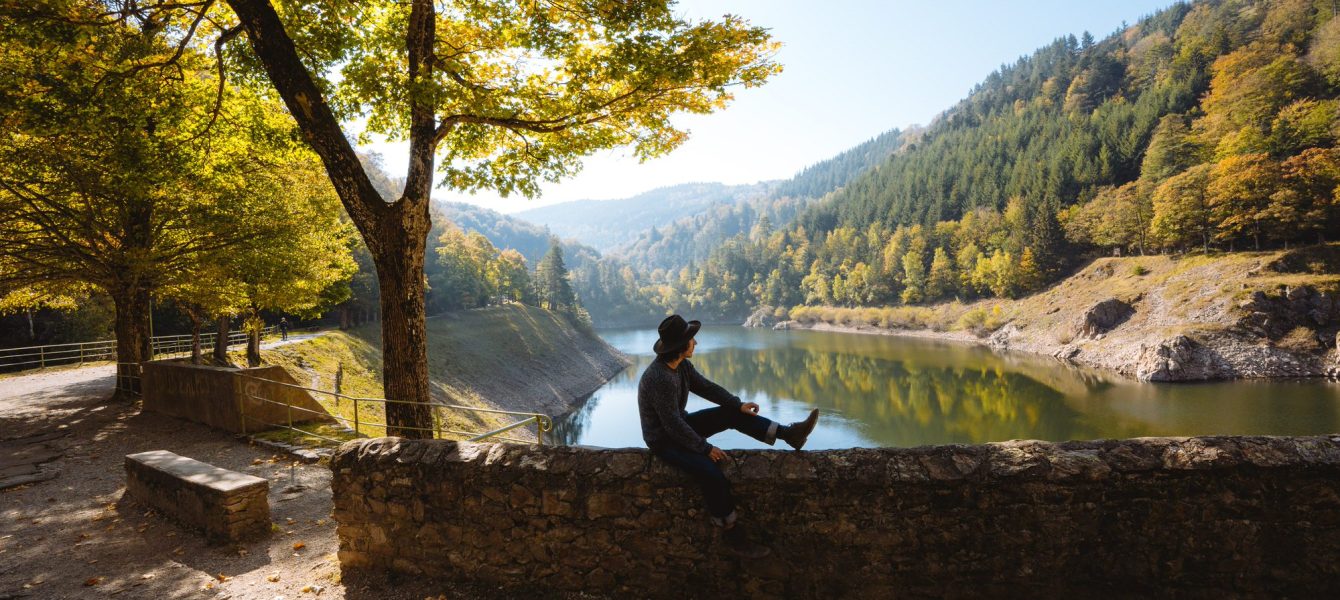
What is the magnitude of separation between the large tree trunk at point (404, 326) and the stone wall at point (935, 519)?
8.21ft

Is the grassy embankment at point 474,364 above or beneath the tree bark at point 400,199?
beneath

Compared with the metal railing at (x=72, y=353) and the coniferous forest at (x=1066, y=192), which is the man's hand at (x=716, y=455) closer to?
the metal railing at (x=72, y=353)

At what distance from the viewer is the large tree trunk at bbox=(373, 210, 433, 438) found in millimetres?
6285

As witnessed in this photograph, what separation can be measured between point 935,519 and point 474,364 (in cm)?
3753

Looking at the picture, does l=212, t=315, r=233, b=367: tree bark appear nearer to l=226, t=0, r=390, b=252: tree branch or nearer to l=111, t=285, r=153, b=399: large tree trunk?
l=111, t=285, r=153, b=399: large tree trunk

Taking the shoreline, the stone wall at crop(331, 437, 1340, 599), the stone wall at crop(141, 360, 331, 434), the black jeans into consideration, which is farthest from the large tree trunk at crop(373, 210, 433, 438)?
the shoreline

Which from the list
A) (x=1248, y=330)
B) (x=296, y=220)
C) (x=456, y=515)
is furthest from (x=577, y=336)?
(x=456, y=515)

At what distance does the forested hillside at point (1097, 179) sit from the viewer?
177 feet

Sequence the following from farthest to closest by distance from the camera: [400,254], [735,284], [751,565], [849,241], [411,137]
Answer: [735,284] < [849,241] < [411,137] < [400,254] < [751,565]

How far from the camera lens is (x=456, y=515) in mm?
4535

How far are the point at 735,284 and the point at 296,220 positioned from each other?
12086 centimetres

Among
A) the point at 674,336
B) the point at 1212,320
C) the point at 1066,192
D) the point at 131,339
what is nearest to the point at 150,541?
the point at 674,336

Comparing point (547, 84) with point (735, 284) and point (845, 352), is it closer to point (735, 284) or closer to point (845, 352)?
point (845, 352)

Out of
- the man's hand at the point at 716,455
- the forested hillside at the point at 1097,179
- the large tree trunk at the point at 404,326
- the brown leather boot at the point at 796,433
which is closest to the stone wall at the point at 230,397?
the large tree trunk at the point at 404,326
